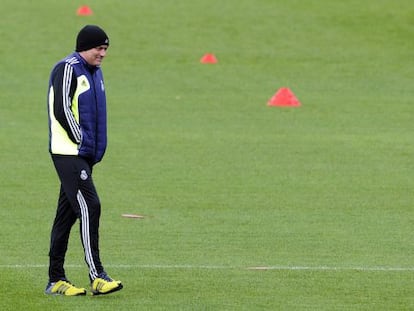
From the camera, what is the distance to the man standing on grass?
10.1 metres

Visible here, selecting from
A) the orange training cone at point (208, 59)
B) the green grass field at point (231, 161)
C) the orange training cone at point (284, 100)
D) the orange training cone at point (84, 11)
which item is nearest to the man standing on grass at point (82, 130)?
the green grass field at point (231, 161)

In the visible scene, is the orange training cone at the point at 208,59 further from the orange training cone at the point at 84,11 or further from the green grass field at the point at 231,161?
the orange training cone at the point at 84,11

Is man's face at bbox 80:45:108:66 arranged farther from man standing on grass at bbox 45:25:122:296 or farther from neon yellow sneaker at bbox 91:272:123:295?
neon yellow sneaker at bbox 91:272:123:295

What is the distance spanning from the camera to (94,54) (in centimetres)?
1019

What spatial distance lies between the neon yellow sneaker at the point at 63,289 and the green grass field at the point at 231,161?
11cm

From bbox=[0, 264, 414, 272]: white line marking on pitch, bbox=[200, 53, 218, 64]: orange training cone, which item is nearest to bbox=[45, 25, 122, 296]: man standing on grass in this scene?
bbox=[0, 264, 414, 272]: white line marking on pitch

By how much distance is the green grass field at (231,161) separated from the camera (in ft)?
36.6

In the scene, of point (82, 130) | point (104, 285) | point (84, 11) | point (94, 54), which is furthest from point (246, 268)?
point (84, 11)

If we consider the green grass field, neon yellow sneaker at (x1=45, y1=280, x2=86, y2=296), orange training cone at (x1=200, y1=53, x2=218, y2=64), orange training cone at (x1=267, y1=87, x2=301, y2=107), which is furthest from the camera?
orange training cone at (x1=200, y1=53, x2=218, y2=64)

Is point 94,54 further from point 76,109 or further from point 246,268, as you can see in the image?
point 246,268

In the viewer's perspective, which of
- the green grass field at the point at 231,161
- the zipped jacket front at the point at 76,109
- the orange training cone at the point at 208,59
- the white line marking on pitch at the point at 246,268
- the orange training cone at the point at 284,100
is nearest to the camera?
the zipped jacket front at the point at 76,109

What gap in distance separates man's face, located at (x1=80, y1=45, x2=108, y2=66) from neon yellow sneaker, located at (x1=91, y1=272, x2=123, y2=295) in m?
1.66

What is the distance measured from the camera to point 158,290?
35.1 feet

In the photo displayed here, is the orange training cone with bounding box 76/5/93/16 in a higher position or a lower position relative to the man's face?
higher
